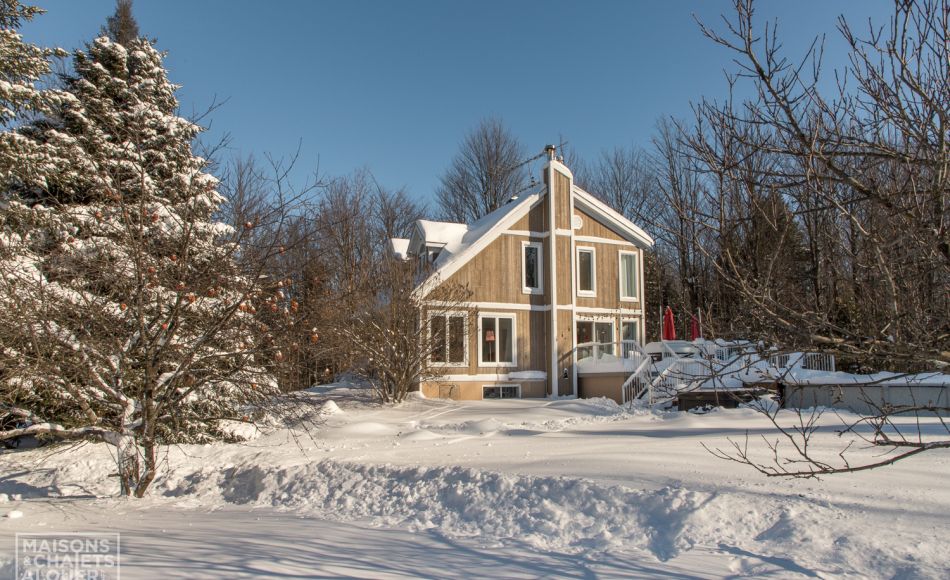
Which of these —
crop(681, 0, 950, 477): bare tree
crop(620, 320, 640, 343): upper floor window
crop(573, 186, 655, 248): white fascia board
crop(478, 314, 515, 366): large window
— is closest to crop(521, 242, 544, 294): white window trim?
crop(478, 314, 515, 366): large window

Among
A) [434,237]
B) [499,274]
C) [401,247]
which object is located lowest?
[499,274]

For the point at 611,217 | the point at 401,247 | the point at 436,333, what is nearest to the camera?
the point at 436,333

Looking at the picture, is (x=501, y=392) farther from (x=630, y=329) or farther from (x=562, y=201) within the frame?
(x=562, y=201)

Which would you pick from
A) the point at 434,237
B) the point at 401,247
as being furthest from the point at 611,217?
the point at 401,247

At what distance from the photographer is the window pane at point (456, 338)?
67.6ft

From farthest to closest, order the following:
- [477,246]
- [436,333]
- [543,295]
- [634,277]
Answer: [634,277], [543,295], [477,246], [436,333]

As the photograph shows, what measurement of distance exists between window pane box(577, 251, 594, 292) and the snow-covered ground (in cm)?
1262

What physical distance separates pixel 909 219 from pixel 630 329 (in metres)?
21.3

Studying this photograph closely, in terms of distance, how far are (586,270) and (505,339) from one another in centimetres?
398

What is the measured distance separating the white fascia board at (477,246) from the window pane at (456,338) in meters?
1.28

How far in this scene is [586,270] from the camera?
24.1 metres

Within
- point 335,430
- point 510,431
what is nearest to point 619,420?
point 510,431

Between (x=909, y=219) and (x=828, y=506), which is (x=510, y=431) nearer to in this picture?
(x=828, y=506)

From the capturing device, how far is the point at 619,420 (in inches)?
567
